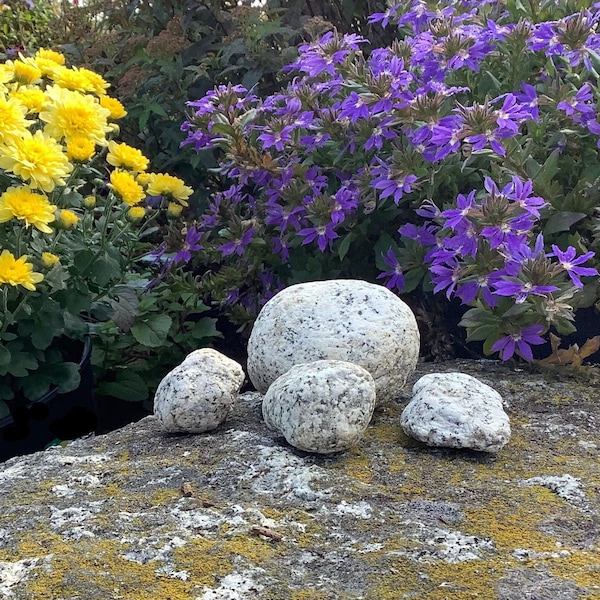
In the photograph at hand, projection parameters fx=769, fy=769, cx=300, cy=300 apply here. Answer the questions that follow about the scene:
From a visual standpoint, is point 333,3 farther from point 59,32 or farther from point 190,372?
point 190,372

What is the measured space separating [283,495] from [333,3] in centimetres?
283

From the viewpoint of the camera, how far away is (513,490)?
65.4 inches

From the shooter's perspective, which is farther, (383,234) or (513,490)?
(383,234)

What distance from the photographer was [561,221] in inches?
90.4

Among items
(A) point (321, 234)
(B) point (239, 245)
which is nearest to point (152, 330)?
(B) point (239, 245)

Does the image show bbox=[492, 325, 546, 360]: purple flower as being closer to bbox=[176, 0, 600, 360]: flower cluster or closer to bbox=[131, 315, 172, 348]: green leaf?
bbox=[176, 0, 600, 360]: flower cluster

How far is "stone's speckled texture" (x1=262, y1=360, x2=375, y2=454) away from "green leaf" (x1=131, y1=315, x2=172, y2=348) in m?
1.14

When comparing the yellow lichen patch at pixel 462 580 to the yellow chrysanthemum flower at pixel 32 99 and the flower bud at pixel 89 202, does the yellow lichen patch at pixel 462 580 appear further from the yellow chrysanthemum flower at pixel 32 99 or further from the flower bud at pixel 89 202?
the yellow chrysanthemum flower at pixel 32 99

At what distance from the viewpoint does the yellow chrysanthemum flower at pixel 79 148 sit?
2.29 metres

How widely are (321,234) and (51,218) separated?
0.87 m

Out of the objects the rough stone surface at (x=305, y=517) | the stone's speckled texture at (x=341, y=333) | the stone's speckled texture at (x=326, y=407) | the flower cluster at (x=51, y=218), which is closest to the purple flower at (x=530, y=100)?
the stone's speckled texture at (x=341, y=333)

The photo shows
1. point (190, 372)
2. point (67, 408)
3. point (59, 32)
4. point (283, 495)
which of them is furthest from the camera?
point (59, 32)

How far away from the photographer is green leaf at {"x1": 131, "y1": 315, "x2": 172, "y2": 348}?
2.86 metres

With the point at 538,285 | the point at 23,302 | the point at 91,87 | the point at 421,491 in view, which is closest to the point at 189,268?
the point at 91,87
